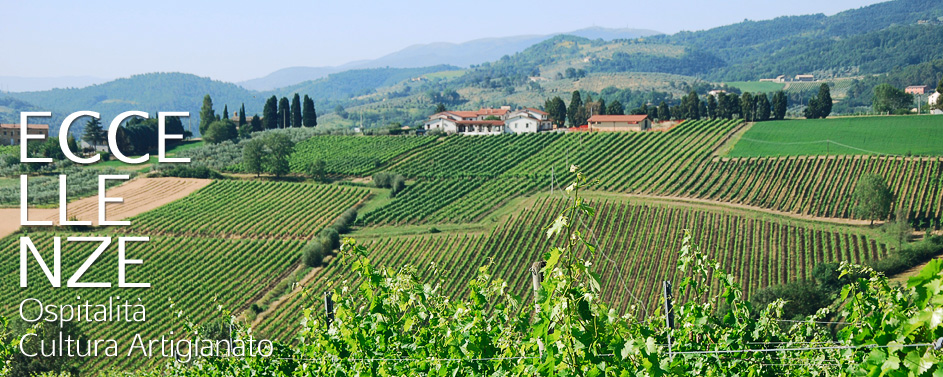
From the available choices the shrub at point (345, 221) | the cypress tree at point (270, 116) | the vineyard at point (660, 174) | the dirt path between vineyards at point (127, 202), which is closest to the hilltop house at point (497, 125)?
the vineyard at point (660, 174)

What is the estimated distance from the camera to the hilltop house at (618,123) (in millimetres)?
58562

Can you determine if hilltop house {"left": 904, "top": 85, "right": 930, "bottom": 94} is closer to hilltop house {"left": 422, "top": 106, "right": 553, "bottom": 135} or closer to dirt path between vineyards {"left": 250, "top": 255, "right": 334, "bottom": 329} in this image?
hilltop house {"left": 422, "top": 106, "right": 553, "bottom": 135}

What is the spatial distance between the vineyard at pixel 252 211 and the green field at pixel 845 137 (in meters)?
25.6

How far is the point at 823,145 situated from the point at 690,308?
48.3 meters

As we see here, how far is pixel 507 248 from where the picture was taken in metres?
34.7

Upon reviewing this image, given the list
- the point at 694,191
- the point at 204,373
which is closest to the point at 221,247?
the point at 694,191

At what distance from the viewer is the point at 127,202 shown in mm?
46094

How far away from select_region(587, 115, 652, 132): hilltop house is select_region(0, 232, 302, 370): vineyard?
2973cm

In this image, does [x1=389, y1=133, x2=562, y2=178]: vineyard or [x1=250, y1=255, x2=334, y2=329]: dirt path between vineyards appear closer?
[x1=250, y1=255, x2=334, y2=329]: dirt path between vineyards

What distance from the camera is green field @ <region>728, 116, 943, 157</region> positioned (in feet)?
154

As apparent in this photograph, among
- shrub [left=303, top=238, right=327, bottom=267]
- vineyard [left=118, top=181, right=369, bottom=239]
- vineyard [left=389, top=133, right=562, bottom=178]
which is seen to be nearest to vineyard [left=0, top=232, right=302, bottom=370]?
shrub [left=303, top=238, right=327, bottom=267]

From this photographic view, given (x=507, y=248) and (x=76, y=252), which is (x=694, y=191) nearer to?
(x=507, y=248)

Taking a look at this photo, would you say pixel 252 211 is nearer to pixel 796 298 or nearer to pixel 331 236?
pixel 331 236

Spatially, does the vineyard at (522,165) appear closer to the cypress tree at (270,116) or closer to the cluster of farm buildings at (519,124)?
the cluster of farm buildings at (519,124)
